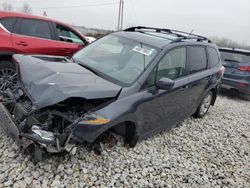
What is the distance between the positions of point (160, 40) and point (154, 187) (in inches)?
87.9

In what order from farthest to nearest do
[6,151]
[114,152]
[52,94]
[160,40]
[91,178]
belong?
[160,40] → [114,152] → [6,151] → [91,178] → [52,94]

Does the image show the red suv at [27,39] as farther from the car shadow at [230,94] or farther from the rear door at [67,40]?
the car shadow at [230,94]

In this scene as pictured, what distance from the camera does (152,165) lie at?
10.9ft

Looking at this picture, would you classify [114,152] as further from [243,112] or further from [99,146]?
[243,112]

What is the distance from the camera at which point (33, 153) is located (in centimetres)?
275

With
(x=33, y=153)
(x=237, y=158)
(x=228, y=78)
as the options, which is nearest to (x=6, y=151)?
(x=33, y=153)

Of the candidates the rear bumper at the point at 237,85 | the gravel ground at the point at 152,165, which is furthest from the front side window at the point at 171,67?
the rear bumper at the point at 237,85

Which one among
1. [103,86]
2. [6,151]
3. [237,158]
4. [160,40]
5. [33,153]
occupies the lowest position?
[237,158]

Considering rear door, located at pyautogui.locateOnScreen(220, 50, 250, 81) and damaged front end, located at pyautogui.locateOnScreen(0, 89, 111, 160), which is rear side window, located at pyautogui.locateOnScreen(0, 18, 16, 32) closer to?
damaged front end, located at pyautogui.locateOnScreen(0, 89, 111, 160)

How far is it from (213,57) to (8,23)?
14.1 ft

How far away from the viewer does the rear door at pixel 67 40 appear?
5.33 meters

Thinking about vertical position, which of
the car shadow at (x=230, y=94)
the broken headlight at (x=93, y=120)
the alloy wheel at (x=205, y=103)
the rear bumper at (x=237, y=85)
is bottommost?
the car shadow at (x=230, y=94)

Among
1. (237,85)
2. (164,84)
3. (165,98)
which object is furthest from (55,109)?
(237,85)

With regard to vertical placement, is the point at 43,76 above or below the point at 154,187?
above
